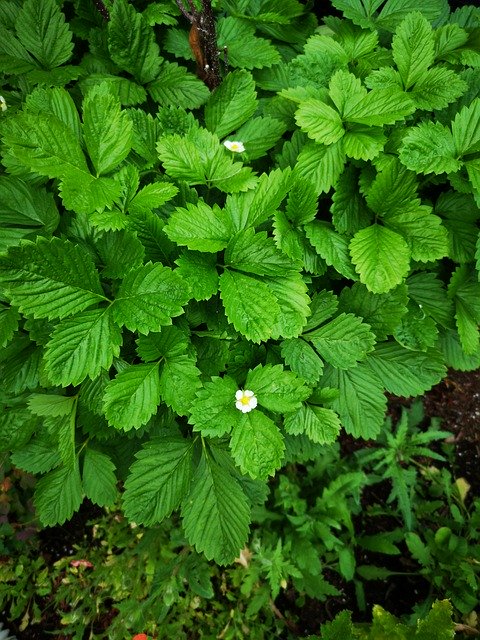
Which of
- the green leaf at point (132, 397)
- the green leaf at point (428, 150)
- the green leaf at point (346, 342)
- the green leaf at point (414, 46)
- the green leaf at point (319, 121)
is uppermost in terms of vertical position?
the green leaf at point (414, 46)

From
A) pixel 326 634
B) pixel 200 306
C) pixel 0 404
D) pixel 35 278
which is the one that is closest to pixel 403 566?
pixel 326 634

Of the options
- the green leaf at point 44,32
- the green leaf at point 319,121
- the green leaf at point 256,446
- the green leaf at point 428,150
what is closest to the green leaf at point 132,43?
the green leaf at point 44,32

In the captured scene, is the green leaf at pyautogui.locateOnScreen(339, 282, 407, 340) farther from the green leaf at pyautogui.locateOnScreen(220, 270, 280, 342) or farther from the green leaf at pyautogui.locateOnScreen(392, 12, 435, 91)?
the green leaf at pyautogui.locateOnScreen(392, 12, 435, 91)

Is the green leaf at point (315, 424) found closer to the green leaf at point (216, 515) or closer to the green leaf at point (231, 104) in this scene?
the green leaf at point (216, 515)

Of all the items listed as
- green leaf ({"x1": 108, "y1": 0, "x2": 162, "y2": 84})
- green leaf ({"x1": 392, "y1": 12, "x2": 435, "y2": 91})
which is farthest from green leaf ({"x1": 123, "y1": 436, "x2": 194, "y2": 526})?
green leaf ({"x1": 392, "y1": 12, "x2": 435, "y2": 91})

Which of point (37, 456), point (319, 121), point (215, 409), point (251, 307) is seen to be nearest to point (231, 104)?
point (319, 121)
